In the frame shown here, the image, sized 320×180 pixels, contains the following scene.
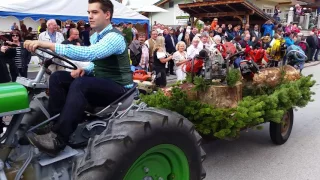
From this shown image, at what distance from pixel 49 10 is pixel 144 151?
8215 mm

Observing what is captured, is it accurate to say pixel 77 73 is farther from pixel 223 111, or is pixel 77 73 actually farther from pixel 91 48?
pixel 223 111

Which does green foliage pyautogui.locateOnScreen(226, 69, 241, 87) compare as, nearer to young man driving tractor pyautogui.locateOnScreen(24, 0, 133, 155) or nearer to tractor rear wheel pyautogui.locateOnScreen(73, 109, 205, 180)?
tractor rear wheel pyautogui.locateOnScreen(73, 109, 205, 180)

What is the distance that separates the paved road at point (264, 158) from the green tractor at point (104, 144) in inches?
49.6

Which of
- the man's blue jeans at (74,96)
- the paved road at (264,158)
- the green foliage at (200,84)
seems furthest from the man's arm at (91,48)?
the paved road at (264,158)

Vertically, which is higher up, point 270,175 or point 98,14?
point 98,14

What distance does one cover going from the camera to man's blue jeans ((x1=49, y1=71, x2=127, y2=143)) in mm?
2439

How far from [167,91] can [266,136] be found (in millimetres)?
1967

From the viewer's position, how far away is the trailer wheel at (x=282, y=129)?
4.43 m

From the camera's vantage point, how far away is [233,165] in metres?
4.04

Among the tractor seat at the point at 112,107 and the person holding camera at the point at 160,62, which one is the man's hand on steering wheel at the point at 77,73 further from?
the person holding camera at the point at 160,62

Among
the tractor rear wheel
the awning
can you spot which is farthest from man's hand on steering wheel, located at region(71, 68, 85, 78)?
the awning

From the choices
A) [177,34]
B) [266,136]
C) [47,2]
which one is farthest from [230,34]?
[266,136]

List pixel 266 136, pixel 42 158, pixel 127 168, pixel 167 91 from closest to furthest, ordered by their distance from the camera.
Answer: pixel 127 168 → pixel 42 158 → pixel 167 91 → pixel 266 136

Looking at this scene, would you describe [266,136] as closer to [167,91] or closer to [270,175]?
[270,175]
